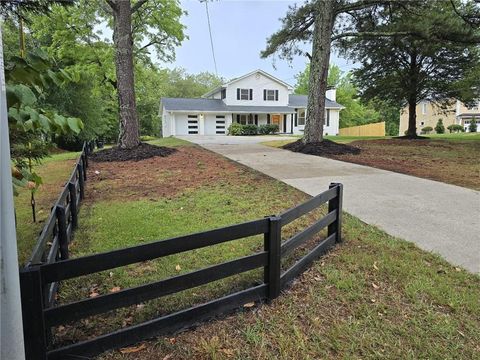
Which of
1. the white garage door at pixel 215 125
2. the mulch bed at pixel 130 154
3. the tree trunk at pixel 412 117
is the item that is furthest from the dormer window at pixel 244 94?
the mulch bed at pixel 130 154

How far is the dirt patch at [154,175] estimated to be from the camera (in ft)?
22.5

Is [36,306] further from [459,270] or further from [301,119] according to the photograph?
[301,119]

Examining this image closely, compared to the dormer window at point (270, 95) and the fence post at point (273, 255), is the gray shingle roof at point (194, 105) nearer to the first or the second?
the dormer window at point (270, 95)

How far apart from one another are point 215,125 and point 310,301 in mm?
30881

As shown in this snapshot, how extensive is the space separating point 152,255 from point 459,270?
10.2 ft

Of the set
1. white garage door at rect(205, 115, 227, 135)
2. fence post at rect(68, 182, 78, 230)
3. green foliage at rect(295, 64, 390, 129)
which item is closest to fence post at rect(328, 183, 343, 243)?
fence post at rect(68, 182, 78, 230)

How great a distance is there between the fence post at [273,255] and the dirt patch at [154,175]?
380 cm

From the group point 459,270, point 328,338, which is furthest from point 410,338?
point 459,270

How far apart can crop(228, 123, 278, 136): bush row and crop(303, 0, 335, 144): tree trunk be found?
685 inches

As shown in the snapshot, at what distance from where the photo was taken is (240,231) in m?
2.88

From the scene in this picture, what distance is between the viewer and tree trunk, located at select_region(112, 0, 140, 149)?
11802 millimetres

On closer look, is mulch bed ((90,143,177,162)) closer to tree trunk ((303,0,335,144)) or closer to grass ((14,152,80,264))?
grass ((14,152,80,264))

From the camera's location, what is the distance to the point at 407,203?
5820mm

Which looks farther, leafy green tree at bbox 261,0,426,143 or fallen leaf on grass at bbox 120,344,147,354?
leafy green tree at bbox 261,0,426,143
